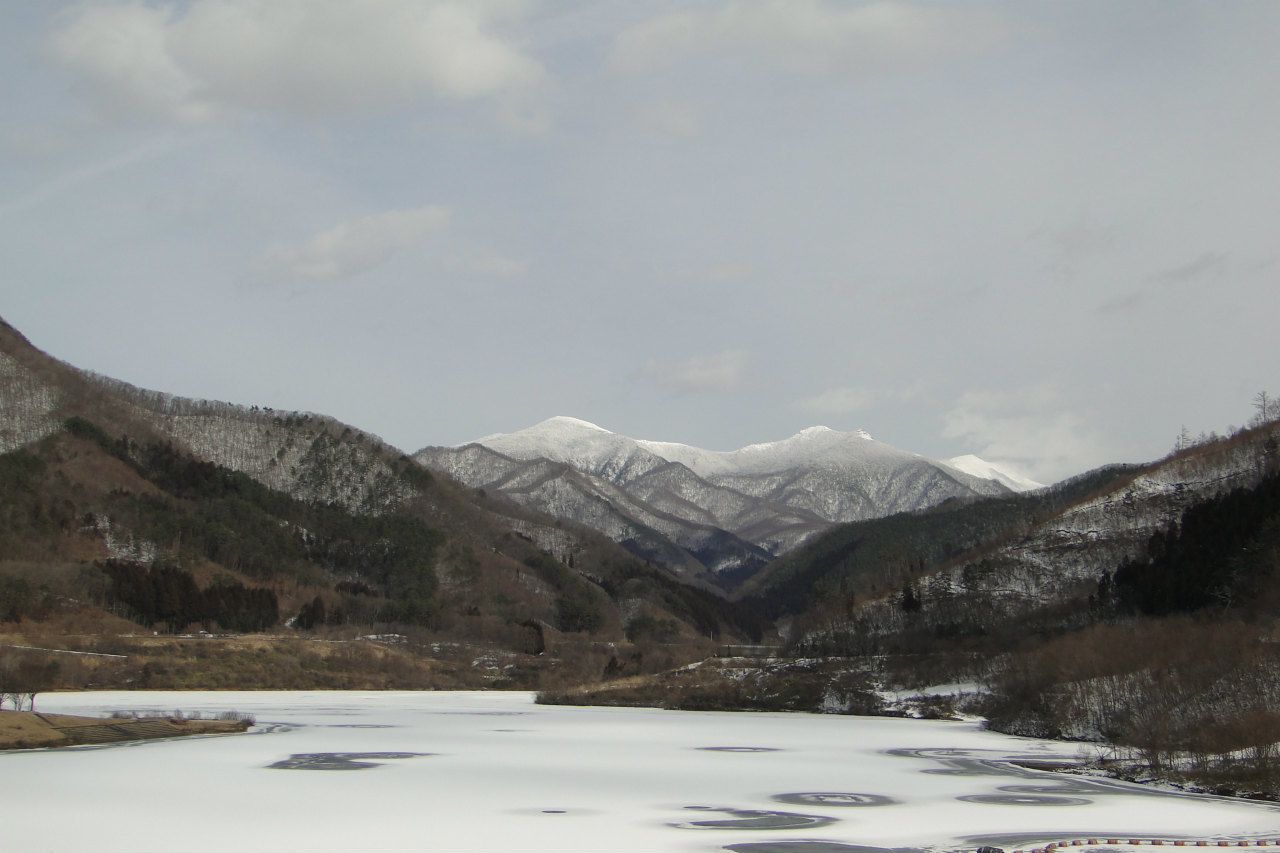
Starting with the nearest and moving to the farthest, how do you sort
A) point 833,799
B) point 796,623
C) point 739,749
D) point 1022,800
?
point 1022,800 → point 833,799 → point 739,749 → point 796,623

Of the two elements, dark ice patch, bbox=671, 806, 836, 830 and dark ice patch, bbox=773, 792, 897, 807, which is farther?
dark ice patch, bbox=773, 792, 897, 807

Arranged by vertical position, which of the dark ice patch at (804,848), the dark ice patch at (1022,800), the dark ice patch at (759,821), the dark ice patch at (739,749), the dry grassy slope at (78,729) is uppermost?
the dark ice patch at (804,848)

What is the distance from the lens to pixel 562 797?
3606cm

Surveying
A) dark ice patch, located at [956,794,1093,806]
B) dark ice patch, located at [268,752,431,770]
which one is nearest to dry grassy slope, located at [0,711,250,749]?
dark ice patch, located at [268,752,431,770]

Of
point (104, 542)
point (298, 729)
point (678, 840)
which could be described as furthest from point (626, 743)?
point (104, 542)

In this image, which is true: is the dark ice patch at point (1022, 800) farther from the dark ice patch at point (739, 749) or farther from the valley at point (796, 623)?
the dark ice patch at point (739, 749)

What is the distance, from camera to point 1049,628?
10312 centimetres

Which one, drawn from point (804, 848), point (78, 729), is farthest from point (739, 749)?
point (78, 729)

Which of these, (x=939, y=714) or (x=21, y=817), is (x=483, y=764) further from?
(x=939, y=714)

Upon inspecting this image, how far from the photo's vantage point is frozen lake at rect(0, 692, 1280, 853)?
92.1ft

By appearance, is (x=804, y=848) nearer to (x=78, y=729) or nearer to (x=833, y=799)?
(x=833, y=799)

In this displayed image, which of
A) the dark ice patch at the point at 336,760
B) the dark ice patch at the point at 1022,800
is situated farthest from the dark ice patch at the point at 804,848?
the dark ice patch at the point at 336,760

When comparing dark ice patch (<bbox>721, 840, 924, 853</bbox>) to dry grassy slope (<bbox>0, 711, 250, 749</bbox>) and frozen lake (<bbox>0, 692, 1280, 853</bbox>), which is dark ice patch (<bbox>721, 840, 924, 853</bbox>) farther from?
dry grassy slope (<bbox>0, 711, 250, 749</bbox>)

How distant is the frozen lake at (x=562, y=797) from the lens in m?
28.1
